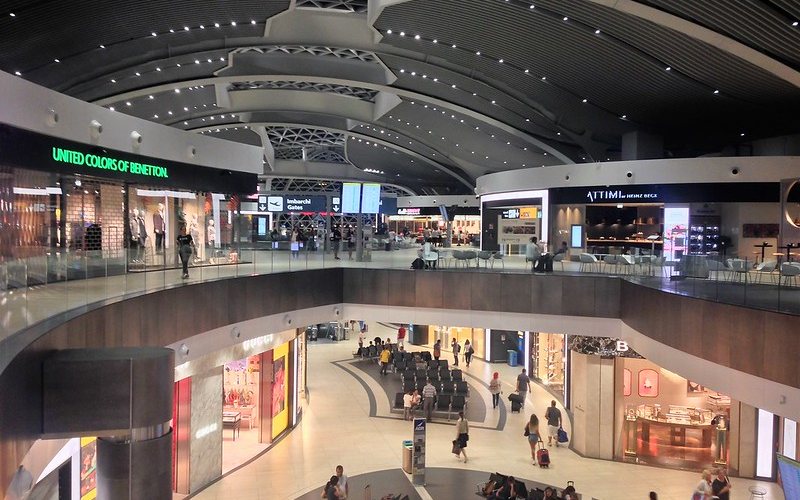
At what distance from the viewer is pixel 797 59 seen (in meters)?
16.9

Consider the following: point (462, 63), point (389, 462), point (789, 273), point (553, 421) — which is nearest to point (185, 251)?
point (389, 462)

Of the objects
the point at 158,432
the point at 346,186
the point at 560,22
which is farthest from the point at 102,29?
the point at 158,432

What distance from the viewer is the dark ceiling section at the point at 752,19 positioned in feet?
47.3

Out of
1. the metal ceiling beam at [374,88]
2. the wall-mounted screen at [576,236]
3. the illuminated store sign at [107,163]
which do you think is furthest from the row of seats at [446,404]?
the metal ceiling beam at [374,88]

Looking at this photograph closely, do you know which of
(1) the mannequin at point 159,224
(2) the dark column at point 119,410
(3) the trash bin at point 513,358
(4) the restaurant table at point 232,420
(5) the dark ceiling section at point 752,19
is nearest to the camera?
(2) the dark column at point 119,410

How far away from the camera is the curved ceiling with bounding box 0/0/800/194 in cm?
1709

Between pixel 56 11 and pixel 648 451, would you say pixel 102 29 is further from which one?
pixel 648 451

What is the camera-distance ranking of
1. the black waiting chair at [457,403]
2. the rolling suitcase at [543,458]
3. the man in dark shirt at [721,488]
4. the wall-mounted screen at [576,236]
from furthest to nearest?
the wall-mounted screen at [576,236] < the black waiting chair at [457,403] < the rolling suitcase at [543,458] < the man in dark shirt at [721,488]

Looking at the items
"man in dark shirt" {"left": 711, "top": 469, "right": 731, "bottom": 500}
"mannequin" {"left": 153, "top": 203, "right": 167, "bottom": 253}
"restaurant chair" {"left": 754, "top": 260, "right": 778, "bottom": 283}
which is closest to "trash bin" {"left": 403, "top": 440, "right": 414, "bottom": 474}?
"man in dark shirt" {"left": 711, "top": 469, "right": 731, "bottom": 500}

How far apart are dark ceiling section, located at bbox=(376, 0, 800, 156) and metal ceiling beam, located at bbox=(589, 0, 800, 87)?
0.80 meters

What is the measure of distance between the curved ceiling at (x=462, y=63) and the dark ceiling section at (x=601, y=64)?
0.08 meters

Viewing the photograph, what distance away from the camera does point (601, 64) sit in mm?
20594

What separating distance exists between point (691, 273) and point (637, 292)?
4.18 feet

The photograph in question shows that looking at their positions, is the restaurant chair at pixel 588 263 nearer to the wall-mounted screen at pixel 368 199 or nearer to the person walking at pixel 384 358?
the wall-mounted screen at pixel 368 199
